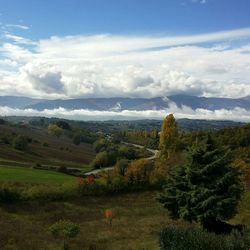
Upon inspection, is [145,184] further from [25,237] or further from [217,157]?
[217,157]

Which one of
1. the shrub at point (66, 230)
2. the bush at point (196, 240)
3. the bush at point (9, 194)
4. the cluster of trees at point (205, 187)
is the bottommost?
the bush at point (9, 194)

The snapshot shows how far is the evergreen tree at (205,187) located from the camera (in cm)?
3838

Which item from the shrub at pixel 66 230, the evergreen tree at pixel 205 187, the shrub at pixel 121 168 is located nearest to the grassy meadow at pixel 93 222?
Answer: the shrub at pixel 66 230

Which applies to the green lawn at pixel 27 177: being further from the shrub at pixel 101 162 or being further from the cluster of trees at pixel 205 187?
the shrub at pixel 101 162

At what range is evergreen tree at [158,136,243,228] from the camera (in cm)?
3838

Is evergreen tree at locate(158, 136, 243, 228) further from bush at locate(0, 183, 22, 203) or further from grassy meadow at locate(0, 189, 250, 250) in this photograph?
bush at locate(0, 183, 22, 203)

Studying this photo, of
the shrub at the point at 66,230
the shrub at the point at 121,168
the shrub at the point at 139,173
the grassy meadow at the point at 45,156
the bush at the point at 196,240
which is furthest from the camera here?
the grassy meadow at the point at 45,156

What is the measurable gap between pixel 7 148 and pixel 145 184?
7522 cm

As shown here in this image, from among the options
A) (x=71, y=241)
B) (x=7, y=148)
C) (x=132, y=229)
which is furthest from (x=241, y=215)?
(x=7, y=148)

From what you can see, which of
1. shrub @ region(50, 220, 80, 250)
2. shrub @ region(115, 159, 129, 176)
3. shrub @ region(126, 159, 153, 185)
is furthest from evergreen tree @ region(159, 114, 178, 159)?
shrub @ region(50, 220, 80, 250)

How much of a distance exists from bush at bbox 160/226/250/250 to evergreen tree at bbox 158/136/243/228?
6.57 meters

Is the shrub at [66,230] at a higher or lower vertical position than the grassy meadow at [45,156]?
higher

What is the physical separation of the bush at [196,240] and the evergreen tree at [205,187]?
657 cm

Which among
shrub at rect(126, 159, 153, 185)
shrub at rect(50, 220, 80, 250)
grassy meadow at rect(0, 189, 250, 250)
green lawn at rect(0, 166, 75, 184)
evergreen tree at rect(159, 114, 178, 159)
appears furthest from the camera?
evergreen tree at rect(159, 114, 178, 159)
